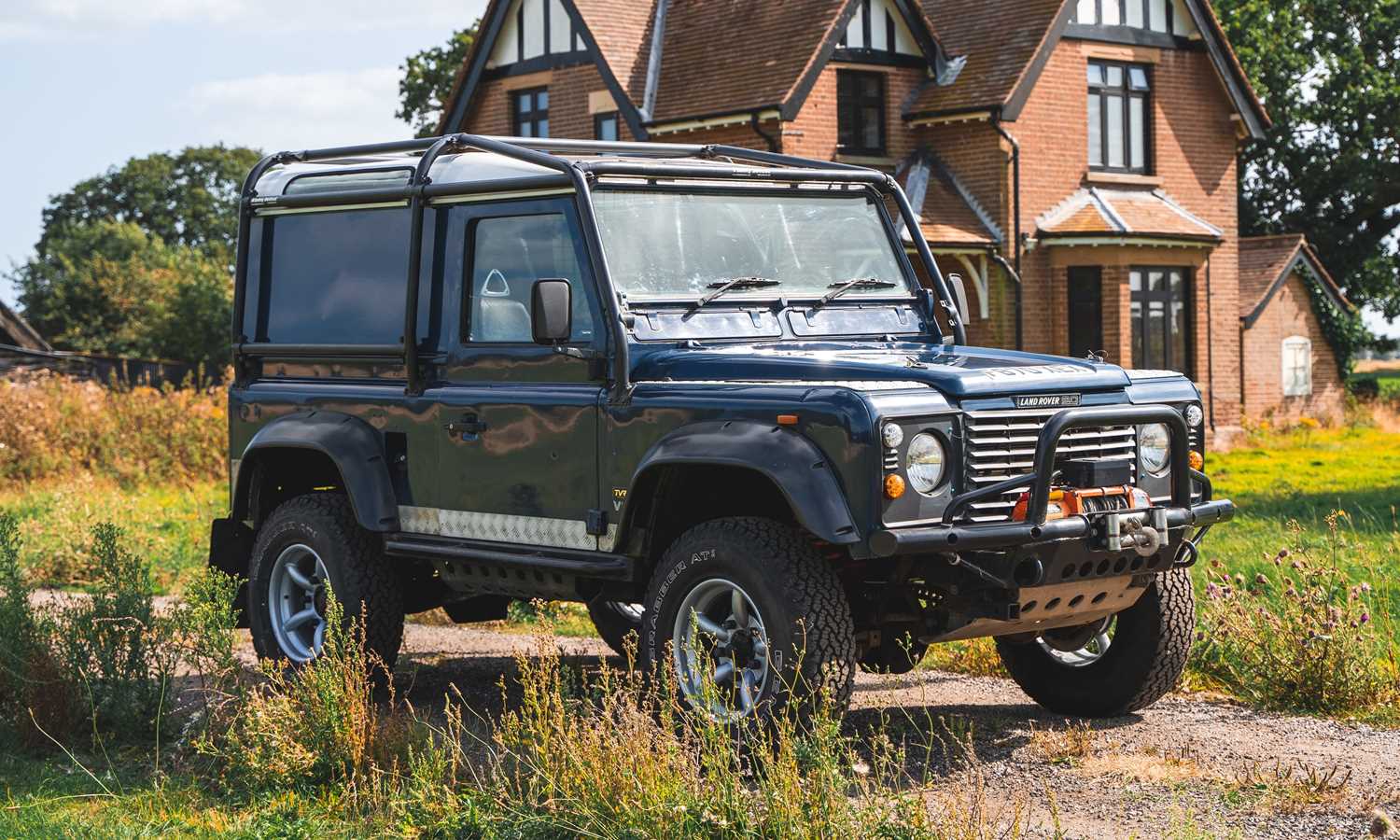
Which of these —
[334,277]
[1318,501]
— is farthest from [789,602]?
[1318,501]

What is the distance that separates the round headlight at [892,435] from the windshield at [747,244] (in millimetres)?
1610

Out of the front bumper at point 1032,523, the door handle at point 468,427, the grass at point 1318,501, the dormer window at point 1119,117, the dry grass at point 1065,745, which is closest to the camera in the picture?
the front bumper at point 1032,523

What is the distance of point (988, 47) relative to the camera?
2720 centimetres

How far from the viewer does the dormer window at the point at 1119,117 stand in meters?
28.0

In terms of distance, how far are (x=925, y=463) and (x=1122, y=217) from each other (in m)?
21.8

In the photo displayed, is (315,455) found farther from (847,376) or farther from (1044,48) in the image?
(1044,48)

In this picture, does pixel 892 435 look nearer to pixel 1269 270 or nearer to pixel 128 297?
pixel 1269 270

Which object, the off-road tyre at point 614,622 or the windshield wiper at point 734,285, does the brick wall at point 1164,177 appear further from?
the windshield wiper at point 734,285

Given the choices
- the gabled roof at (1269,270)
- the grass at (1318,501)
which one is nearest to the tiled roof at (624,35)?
the grass at (1318,501)

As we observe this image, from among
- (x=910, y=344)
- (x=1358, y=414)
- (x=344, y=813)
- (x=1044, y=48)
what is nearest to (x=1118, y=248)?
(x=1044, y=48)

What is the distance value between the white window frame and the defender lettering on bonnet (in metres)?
28.1

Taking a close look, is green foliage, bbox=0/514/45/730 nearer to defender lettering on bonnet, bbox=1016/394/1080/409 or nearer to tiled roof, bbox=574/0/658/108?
defender lettering on bonnet, bbox=1016/394/1080/409

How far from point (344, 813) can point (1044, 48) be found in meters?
22.0

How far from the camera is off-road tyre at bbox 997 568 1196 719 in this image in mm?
7652
